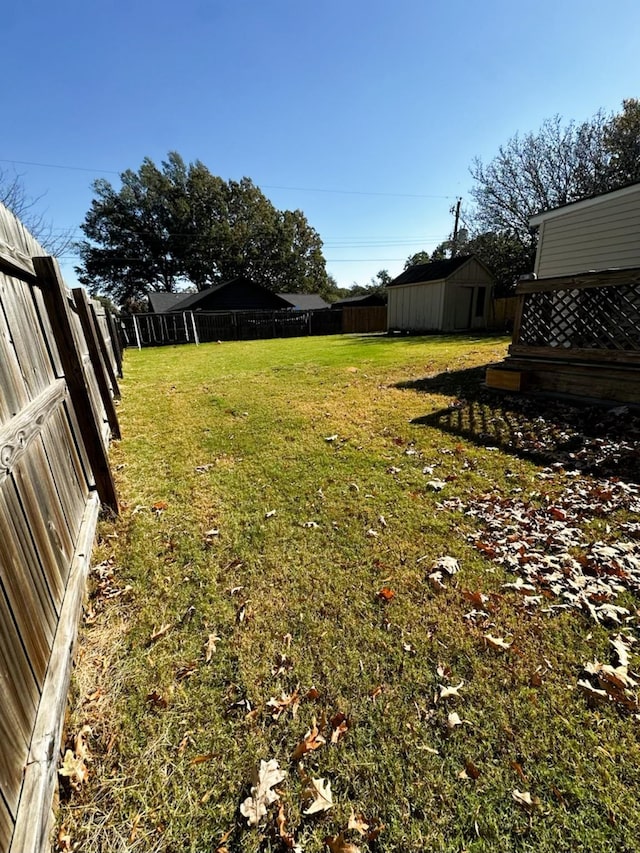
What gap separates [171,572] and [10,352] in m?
1.71

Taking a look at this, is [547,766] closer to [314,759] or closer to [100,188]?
[314,759]

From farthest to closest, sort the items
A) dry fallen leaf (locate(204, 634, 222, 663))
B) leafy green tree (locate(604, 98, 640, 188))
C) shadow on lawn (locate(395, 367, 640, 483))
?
1. leafy green tree (locate(604, 98, 640, 188))
2. shadow on lawn (locate(395, 367, 640, 483))
3. dry fallen leaf (locate(204, 634, 222, 663))

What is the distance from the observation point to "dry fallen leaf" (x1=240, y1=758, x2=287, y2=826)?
1.38 m

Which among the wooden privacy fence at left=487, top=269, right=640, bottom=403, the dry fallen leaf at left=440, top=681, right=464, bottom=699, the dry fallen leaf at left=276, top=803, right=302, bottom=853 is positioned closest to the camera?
the dry fallen leaf at left=276, top=803, right=302, bottom=853

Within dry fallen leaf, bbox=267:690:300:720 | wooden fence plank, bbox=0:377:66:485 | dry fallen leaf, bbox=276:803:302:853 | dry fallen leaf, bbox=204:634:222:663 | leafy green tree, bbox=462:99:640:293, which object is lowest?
dry fallen leaf, bbox=276:803:302:853

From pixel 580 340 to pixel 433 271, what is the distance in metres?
15.6

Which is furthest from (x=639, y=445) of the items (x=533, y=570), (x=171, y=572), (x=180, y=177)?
(x=180, y=177)

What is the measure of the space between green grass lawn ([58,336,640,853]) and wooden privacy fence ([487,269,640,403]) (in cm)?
201

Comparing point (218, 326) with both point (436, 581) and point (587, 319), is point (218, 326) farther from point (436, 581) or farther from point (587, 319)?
point (436, 581)

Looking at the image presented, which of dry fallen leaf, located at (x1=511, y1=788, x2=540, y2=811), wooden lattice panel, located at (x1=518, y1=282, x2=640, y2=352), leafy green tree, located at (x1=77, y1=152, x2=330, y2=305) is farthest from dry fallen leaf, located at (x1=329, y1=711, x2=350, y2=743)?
leafy green tree, located at (x1=77, y1=152, x2=330, y2=305)

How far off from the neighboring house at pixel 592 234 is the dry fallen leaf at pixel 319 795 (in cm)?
998

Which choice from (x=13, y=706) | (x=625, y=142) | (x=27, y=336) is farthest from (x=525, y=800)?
(x=625, y=142)

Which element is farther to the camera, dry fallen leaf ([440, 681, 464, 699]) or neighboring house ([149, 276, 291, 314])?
neighboring house ([149, 276, 291, 314])

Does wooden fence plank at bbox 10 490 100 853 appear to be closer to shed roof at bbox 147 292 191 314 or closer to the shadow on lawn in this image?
the shadow on lawn
